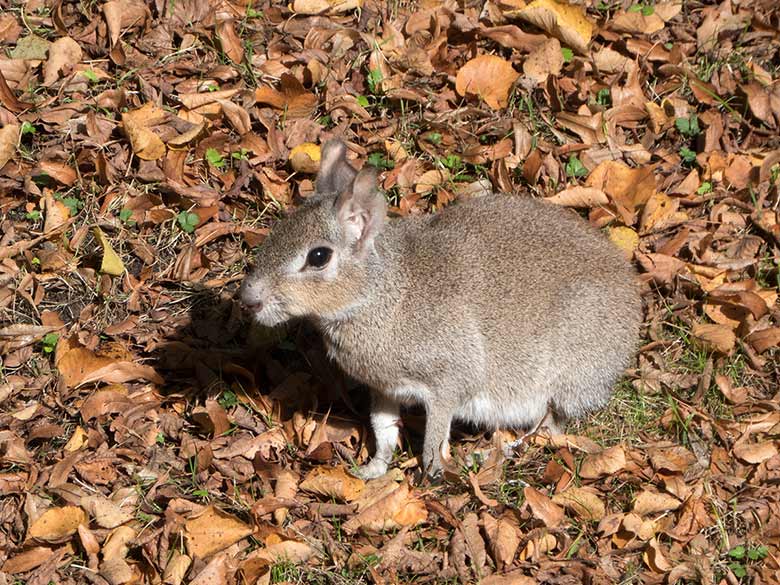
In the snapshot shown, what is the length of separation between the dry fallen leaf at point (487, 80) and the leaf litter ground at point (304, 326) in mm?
15

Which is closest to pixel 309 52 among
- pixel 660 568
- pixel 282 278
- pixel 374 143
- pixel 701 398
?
pixel 374 143

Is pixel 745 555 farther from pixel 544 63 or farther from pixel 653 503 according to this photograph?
pixel 544 63

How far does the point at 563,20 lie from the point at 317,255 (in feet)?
10.4

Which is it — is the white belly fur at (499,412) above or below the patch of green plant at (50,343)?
below

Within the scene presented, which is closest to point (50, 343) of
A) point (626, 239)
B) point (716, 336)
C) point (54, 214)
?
point (54, 214)

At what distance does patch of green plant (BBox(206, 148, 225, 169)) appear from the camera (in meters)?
6.64

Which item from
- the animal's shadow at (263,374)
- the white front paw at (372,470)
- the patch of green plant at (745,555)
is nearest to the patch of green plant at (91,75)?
the animal's shadow at (263,374)

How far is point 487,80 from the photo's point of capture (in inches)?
277

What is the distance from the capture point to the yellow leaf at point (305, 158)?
21.5 ft

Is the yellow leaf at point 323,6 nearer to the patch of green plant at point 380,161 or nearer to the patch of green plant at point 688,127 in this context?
the patch of green plant at point 380,161

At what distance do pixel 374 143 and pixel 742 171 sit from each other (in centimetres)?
237

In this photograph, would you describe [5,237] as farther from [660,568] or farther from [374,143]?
[660,568]

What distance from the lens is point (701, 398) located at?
235 inches

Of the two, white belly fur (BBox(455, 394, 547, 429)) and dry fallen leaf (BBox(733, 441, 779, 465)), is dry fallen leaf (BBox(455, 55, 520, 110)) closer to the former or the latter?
white belly fur (BBox(455, 394, 547, 429))
